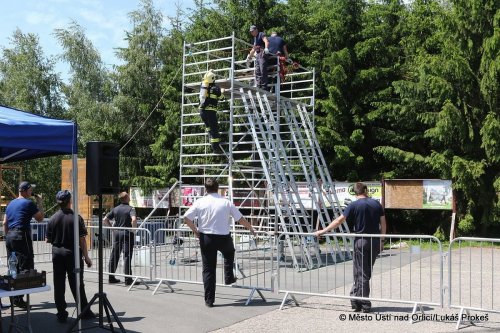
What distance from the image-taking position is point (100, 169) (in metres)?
6.96

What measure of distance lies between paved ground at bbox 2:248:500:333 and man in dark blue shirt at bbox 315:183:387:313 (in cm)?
31

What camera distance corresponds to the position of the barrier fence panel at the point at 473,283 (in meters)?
7.42

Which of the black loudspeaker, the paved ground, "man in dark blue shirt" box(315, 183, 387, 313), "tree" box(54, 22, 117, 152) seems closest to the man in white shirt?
the paved ground

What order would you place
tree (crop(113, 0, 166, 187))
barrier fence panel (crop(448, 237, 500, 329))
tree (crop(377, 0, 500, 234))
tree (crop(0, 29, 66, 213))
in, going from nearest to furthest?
barrier fence panel (crop(448, 237, 500, 329)) → tree (crop(377, 0, 500, 234)) → tree (crop(113, 0, 166, 187)) → tree (crop(0, 29, 66, 213))

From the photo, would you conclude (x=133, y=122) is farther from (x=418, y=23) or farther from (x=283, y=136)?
(x=418, y=23)

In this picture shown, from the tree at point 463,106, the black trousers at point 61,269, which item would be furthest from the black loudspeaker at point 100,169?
the tree at point 463,106

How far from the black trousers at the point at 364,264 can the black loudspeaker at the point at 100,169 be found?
142 inches

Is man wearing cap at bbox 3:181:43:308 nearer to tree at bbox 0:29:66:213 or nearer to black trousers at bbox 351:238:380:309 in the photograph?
black trousers at bbox 351:238:380:309

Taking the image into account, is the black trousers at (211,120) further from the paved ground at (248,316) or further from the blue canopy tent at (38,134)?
the blue canopy tent at (38,134)

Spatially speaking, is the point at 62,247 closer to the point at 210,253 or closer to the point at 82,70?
the point at 210,253

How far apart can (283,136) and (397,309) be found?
12.5 metres

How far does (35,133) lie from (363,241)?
4.75 metres

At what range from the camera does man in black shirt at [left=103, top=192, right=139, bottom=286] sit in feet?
34.3

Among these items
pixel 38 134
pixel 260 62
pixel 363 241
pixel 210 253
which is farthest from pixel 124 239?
pixel 260 62
